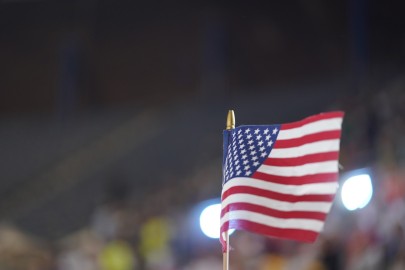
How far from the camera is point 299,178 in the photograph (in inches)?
186

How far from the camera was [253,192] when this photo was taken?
4.89 m

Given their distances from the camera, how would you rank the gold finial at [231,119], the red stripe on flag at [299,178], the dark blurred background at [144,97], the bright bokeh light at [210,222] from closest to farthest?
the red stripe on flag at [299,178], the gold finial at [231,119], the bright bokeh light at [210,222], the dark blurred background at [144,97]

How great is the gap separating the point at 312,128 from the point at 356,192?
427 cm

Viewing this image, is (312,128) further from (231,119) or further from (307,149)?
(231,119)

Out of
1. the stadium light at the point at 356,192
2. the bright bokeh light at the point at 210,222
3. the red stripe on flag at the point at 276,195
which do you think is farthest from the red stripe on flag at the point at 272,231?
the bright bokeh light at the point at 210,222

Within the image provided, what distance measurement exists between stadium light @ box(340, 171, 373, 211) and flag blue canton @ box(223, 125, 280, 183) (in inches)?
154

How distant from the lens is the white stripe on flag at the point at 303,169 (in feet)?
15.1

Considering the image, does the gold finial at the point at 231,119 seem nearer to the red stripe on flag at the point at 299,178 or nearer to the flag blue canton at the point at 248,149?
the flag blue canton at the point at 248,149

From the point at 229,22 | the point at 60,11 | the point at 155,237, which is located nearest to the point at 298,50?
the point at 229,22

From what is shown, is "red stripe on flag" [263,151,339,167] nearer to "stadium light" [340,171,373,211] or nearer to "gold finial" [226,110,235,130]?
"gold finial" [226,110,235,130]

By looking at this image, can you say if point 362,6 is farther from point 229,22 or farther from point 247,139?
point 247,139

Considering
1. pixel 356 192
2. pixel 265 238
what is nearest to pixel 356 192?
pixel 356 192

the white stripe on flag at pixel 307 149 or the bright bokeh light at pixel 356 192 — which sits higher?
the bright bokeh light at pixel 356 192

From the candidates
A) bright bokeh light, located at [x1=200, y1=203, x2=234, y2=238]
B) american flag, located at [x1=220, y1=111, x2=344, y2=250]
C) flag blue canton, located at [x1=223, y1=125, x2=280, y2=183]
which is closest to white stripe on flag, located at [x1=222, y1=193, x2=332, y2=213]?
american flag, located at [x1=220, y1=111, x2=344, y2=250]
